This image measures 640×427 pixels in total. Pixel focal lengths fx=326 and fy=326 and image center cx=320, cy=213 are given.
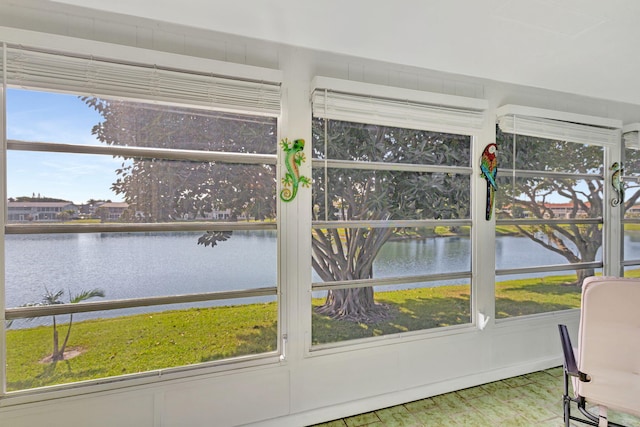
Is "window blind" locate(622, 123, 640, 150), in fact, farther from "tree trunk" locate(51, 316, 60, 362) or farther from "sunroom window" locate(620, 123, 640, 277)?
"tree trunk" locate(51, 316, 60, 362)

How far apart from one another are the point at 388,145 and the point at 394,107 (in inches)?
11.2

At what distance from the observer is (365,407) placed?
2.41m

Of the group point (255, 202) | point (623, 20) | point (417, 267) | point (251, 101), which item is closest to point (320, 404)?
point (417, 267)

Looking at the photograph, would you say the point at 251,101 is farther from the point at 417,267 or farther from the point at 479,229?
the point at 479,229

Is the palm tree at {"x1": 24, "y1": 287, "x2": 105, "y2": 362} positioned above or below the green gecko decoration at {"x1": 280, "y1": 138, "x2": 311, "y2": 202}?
below

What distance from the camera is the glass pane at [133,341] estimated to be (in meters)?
1.79

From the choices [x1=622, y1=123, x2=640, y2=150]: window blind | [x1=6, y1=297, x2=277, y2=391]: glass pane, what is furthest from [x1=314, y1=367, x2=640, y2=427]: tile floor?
[x1=622, y1=123, x2=640, y2=150]: window blind

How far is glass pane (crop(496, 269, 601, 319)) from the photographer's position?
297cm

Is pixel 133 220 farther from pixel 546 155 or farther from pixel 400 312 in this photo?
pixel 546 155

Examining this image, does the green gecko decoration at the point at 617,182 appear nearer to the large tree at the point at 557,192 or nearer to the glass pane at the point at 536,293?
the large tree at the point at 557,192

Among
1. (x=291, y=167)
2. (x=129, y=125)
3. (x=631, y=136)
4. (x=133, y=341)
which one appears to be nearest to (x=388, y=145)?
(x=291, y=167)

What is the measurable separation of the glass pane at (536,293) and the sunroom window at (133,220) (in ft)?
6.92

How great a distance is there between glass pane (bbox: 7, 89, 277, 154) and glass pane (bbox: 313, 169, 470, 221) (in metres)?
0.52

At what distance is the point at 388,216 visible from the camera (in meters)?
2.55
